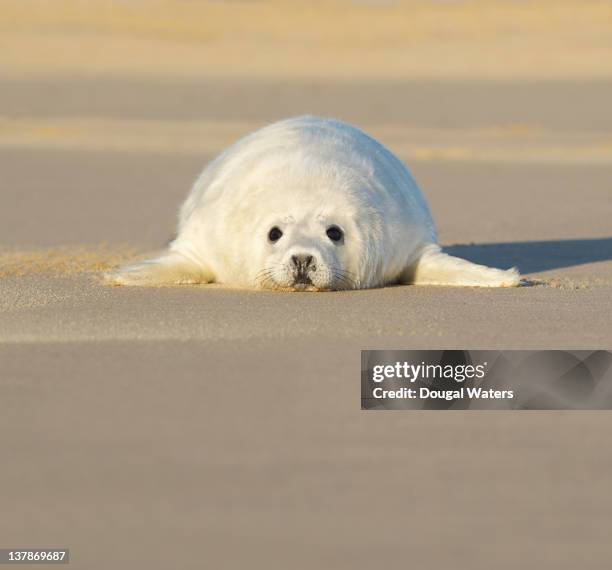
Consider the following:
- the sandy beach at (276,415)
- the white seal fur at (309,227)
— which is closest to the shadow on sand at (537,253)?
the sandy beach at (276,415)

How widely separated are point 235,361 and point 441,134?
57.0 ft

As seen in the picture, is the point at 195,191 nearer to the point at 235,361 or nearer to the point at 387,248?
the point at 387,248

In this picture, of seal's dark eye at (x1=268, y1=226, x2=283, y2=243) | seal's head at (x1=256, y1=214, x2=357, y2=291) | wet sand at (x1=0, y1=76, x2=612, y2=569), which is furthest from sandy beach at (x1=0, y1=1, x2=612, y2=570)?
seal's dark eye at (x1=268, y1=226, x2=283, y2=243)

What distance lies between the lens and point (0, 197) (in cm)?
1351

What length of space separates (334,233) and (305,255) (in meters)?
0.30

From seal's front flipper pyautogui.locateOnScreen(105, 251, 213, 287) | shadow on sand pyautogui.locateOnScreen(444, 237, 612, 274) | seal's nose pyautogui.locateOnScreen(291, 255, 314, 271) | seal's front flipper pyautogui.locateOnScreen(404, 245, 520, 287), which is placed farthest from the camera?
shadow on sand pyautogui.locateOnScreen(444, 237, 612, 274)

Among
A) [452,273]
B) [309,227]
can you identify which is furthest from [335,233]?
[452,273]

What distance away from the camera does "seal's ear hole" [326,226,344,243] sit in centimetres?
704

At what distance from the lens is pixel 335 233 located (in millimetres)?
7047

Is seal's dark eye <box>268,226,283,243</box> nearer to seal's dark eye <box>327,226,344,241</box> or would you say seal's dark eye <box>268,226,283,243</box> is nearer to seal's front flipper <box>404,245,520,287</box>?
seal's dark eye <box>327,226,344,241</box>

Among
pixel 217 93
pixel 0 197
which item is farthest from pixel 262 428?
pixel 217 93

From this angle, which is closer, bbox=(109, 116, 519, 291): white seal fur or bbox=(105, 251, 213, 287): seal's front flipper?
bbox=(109, 116, 519, 291): white seal fur

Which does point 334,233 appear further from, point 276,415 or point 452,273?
point 276,415

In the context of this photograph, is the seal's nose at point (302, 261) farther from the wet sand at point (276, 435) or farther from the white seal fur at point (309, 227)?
the wet sand at point (276, 435)
